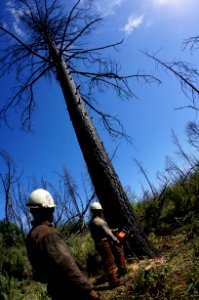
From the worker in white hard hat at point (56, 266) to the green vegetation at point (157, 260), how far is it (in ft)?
5.64

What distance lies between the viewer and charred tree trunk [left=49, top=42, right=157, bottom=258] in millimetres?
6438

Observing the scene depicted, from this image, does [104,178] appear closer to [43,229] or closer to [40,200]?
[40,200]

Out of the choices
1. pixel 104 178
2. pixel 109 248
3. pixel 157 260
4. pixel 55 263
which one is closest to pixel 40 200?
pixel 55 263

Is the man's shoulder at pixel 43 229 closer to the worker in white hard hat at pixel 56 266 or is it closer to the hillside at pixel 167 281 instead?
the worker in white hard hat at pixel 56 266

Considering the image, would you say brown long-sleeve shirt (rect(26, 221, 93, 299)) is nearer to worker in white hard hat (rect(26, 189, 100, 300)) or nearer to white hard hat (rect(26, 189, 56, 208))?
worker in white hard hat (rect(26, 189, 100, 300))

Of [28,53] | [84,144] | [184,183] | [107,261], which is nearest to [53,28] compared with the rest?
[28,53]

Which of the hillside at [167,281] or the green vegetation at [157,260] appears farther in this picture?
the green vegetation at [157,260]

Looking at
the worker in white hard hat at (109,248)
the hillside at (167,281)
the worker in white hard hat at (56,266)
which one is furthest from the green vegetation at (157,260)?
the worker in white hard hat at (56,266)

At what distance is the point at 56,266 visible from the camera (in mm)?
3002

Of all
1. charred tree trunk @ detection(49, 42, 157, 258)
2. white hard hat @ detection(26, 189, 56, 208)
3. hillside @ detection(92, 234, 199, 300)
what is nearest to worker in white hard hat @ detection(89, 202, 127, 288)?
charred tree trunk @ detection(49, 42, 157, 258)

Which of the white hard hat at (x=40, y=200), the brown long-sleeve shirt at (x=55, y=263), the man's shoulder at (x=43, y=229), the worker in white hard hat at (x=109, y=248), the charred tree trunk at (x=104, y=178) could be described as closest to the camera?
the brown long-sleeve shirt at (x=55, y=263)

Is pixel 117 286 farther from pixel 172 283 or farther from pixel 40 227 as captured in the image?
pixel 40 227

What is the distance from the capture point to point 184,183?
10.2 metres

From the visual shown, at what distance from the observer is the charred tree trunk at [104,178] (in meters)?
6.44
